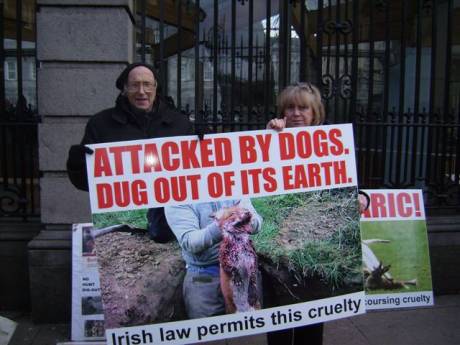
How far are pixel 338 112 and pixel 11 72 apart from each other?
3.31 meters

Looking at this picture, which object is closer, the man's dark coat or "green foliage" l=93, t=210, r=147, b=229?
"green foliage" l=93, t=210, r=147, b=229

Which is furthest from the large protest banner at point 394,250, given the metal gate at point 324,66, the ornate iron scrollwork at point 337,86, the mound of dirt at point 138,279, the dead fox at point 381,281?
the mound of dirt at point 138,279

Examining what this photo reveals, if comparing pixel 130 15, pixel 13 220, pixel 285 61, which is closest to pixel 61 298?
pixel 13 220

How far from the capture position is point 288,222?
2559mm

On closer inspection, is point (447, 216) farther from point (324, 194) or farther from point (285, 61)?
point (324, 194)

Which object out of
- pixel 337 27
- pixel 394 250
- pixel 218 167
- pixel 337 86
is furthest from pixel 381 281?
pixel 337 27

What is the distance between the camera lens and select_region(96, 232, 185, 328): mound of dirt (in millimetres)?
2422

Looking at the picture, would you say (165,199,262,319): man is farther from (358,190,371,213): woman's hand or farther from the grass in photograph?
the grass in photograph

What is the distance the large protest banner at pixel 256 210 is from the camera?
242cm

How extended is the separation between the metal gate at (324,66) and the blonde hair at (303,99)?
213cm

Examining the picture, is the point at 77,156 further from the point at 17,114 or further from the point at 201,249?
the point at 17,114

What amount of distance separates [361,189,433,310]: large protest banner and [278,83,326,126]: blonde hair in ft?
5.24

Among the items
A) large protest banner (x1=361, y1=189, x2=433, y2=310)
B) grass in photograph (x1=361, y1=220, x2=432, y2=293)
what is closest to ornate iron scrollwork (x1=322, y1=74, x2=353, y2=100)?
large protest banner (x1=361, y1=189, x2=433, y2=310)

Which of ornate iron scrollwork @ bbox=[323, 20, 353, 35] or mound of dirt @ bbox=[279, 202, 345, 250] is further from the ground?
ornate iron scrollwork @ bbox=[323, 20, 353, 35]
